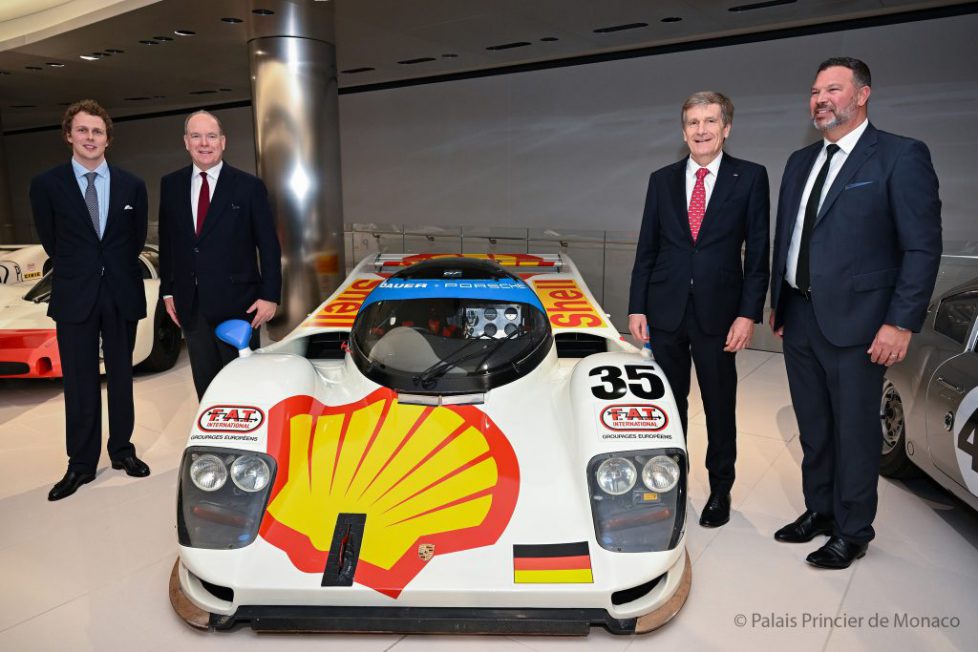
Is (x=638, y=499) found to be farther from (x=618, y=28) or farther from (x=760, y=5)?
(x=618, y=28)

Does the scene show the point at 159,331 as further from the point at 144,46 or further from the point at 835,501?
the point at 835,501

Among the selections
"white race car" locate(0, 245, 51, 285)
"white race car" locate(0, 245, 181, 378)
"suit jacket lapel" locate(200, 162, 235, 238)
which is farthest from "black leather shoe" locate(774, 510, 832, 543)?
"white race car" locate(0, 245, 51, 285)

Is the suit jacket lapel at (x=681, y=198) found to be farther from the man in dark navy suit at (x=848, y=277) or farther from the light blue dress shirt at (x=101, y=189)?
the light blue dress shirt at (x=101, y=189)

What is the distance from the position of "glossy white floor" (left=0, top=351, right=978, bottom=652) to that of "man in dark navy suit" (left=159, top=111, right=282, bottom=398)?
87 centimetres

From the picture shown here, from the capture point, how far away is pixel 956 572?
257 centimetres

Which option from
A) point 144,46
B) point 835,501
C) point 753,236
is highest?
point 144,46

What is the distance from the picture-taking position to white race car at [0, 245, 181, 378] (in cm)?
452

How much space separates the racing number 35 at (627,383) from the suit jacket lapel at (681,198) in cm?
60

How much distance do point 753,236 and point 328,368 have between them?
1855 millimetres

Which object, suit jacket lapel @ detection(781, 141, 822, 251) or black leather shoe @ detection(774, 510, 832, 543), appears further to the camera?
black leather shoe @ detection(774, 510, 832, 543)

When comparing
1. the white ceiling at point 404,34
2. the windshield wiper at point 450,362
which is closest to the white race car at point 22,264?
the white ceiling at point 404,34

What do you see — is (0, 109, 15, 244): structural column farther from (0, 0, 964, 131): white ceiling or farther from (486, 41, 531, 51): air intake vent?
(486, 41, 531, 51): air intake vent

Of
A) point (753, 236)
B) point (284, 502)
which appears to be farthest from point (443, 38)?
point (284, 502)

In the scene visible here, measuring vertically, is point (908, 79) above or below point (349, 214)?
above
